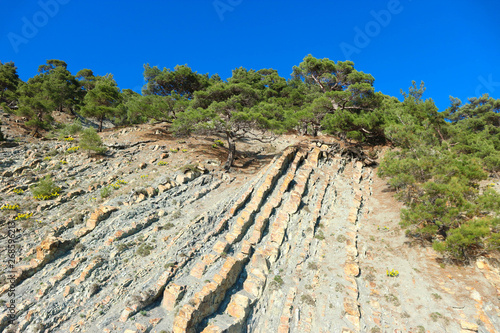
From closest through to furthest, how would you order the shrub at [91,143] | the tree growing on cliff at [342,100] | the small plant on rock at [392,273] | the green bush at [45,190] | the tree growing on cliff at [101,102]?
the small plant on rock at [392,273], the green bush at [45,190], the shrub at [91,143], the tree growing on cliff at [342,100], the tree growing on cliff at [101,102]

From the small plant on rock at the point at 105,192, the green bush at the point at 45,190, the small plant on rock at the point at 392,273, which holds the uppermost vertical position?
the small plant on rock at the point at 392,273

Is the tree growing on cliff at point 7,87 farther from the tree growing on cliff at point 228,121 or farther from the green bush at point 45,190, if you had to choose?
the tree growing on cliff at point 228,121

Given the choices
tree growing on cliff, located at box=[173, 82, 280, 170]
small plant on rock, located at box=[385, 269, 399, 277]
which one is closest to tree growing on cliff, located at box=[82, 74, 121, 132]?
tree growing on cliff, located at box=[173, 82, 280, 170]

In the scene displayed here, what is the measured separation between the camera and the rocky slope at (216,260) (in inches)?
Answer: 369

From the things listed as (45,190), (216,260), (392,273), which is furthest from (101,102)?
(392,273)

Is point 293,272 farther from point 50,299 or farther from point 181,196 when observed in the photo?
point 50,299

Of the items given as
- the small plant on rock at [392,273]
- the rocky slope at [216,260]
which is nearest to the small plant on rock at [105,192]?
the rocky slope at [216,260]

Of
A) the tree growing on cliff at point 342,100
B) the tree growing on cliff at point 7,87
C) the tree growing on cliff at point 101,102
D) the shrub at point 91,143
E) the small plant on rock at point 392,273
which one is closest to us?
the small plant on rock at point 392,273

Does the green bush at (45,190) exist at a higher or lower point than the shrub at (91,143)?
lower

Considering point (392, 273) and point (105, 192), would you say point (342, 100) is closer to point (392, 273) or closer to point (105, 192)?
point (392, 273)

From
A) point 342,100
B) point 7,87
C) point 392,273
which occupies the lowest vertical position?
point 392,273

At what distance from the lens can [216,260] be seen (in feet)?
38.2

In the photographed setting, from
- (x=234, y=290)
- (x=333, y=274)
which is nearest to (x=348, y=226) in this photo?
(x=333, y=274)

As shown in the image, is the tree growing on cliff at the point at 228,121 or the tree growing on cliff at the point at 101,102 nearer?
the tree growing on cliff at the point at 228,121
